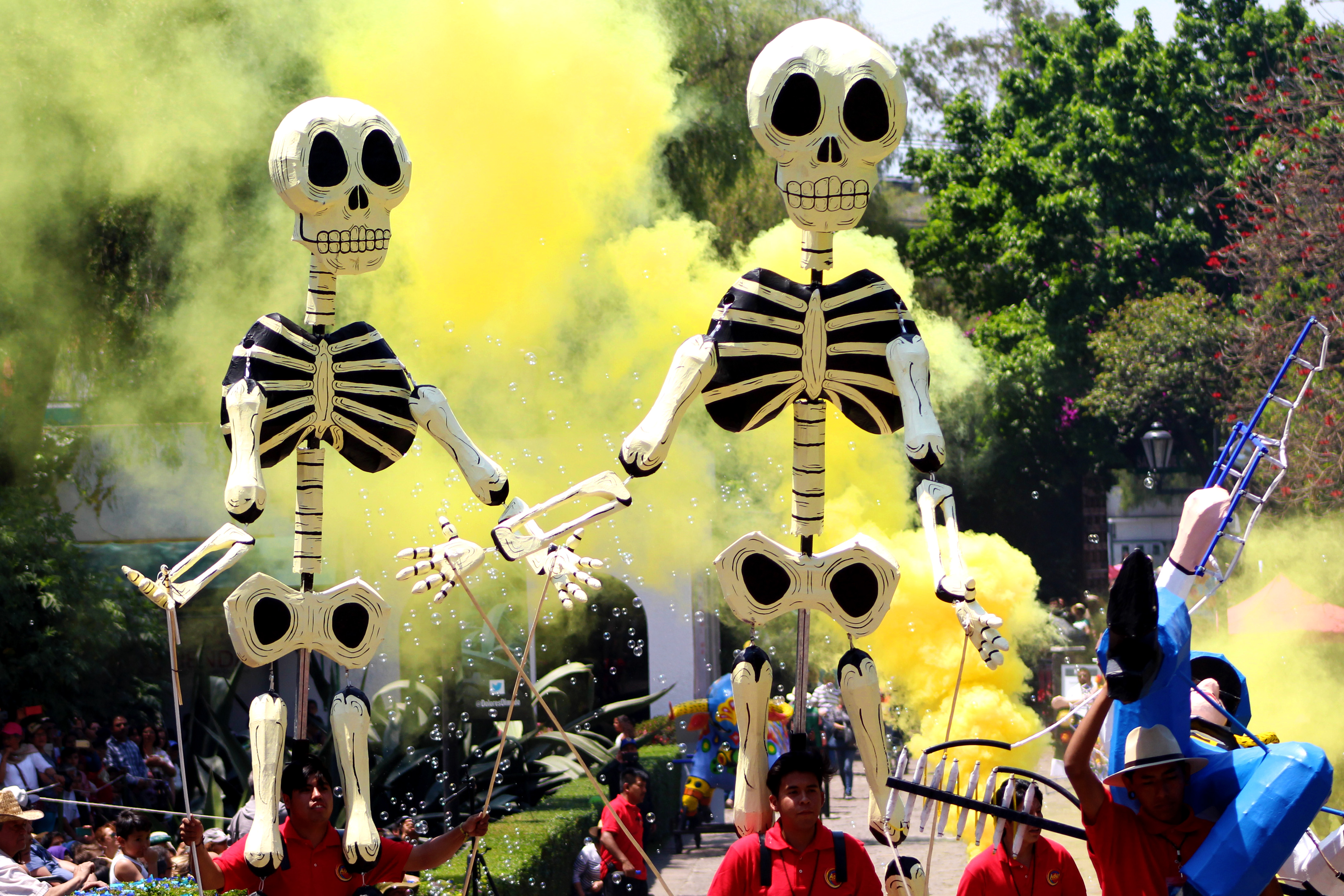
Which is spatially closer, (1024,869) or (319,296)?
(1024,869)

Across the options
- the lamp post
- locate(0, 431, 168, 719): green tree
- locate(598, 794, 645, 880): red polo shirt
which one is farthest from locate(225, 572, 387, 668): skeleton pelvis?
the lamp post

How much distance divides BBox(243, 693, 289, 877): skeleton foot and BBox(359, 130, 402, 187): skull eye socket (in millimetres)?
1771

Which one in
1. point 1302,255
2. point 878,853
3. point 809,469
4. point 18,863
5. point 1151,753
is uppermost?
point 1302,255

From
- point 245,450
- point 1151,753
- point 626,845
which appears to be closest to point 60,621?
point 626,845

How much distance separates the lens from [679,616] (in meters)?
13.2

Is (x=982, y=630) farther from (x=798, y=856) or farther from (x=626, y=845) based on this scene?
(x=626, y=845)

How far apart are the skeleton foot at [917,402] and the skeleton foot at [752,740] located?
2.62ft

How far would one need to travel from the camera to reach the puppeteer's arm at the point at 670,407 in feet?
13.6

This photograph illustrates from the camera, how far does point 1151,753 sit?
354cm

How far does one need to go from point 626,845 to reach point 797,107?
480cm

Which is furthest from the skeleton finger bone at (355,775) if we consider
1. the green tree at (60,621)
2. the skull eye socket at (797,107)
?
the green tree at (60,621)

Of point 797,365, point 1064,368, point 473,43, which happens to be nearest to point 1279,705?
point 797,365

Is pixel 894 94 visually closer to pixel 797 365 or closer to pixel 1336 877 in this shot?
pixel 797 365

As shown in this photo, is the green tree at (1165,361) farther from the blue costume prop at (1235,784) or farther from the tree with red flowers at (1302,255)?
the blue costume prop at (1235,784)
